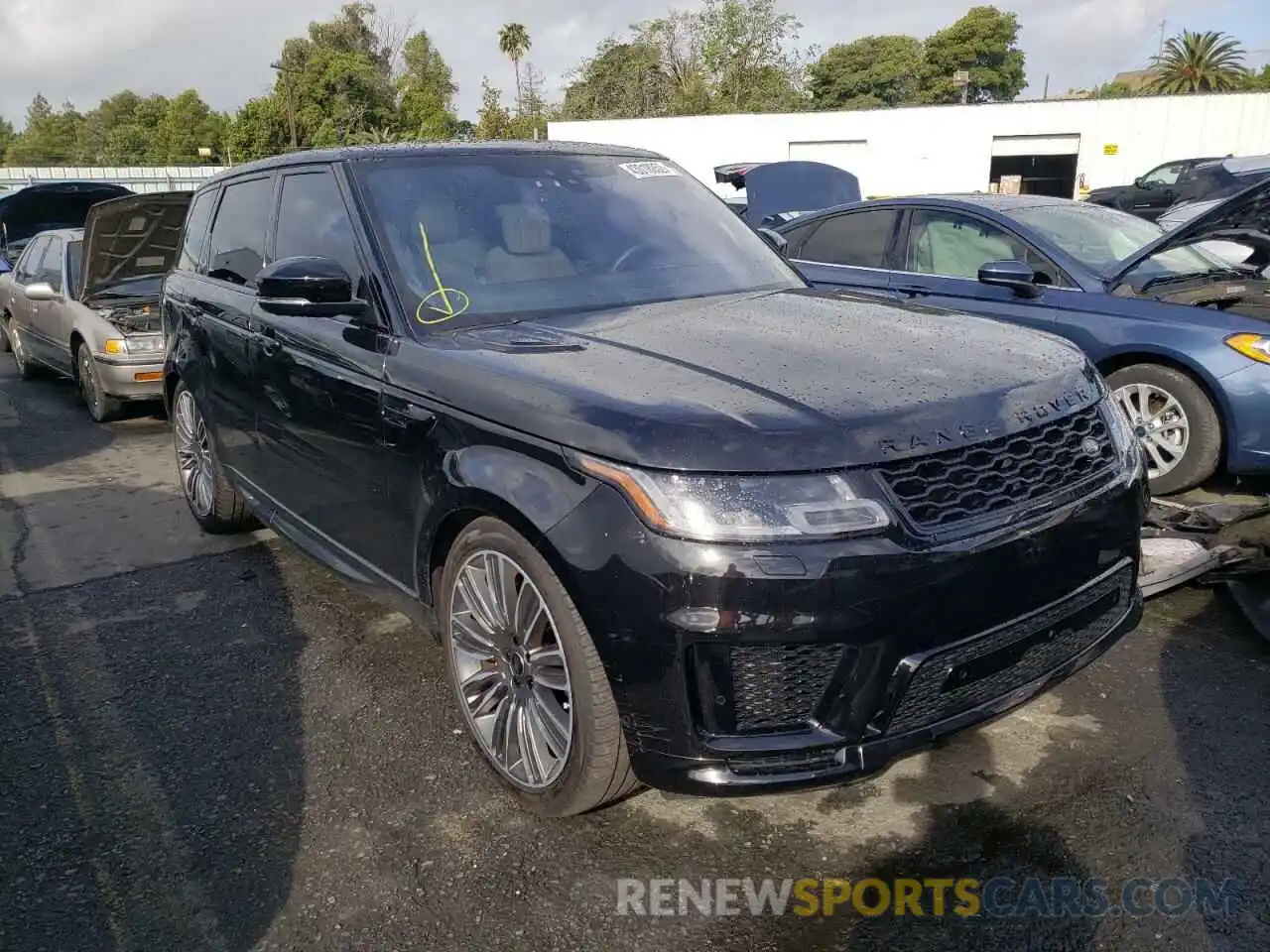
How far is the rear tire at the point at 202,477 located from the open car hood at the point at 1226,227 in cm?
483

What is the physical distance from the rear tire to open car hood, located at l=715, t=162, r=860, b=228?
274 inches

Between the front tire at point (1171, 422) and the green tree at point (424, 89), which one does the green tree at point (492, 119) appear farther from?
the front tire at point (1171, 422)

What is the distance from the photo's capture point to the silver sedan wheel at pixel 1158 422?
5211 mm

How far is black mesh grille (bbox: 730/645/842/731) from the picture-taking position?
2.23 meters

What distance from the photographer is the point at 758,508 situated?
2.21 m

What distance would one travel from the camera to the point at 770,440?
7.32 ft

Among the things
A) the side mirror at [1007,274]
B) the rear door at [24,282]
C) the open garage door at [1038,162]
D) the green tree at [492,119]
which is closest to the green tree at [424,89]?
the green tree at [492,119]

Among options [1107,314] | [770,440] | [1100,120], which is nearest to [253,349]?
[770,440]

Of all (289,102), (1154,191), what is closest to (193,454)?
(1154,191)

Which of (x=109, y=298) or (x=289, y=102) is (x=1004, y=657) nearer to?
(x=109, y=298)

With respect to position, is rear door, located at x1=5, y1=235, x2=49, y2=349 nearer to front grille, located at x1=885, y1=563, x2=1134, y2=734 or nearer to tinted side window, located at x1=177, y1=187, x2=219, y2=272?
tinted side window, located at x1=177, y1=187, x2=219, y2=272

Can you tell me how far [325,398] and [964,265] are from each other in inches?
170

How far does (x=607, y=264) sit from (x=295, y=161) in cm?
141

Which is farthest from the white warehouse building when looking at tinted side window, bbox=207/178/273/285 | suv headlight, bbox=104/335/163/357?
tinted side window, bbox=207/178/273/285
